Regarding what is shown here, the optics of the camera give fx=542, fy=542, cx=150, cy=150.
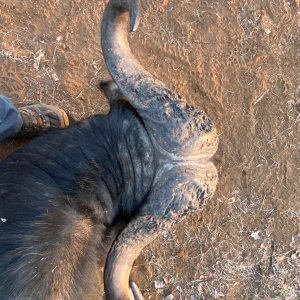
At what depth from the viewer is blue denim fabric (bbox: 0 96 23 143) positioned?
4328 millimetres

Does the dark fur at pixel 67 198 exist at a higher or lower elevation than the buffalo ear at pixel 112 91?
lower

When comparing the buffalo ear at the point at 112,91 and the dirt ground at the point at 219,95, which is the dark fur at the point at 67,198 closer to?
the buffalo ear at the point at 112,91

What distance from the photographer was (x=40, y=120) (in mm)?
4637

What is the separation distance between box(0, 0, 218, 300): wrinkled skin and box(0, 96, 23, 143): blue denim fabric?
1.01 m

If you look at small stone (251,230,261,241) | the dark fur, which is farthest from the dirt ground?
the dark fur

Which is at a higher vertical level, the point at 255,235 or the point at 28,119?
the point at 28,119

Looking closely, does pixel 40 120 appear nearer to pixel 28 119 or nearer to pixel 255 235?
pixel 28 119

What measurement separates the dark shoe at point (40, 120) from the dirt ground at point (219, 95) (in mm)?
426

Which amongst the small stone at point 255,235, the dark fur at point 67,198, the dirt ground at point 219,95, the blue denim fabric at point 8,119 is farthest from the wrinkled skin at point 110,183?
the small stone at point 255,235

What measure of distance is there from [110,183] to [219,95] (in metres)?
2.33

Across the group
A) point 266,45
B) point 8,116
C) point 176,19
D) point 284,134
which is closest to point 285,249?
point 284,134

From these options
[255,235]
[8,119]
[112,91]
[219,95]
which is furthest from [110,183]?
[255,235]

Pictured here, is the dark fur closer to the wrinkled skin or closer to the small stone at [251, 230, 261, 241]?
the wrinkled skin

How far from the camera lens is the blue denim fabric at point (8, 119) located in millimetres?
4328
